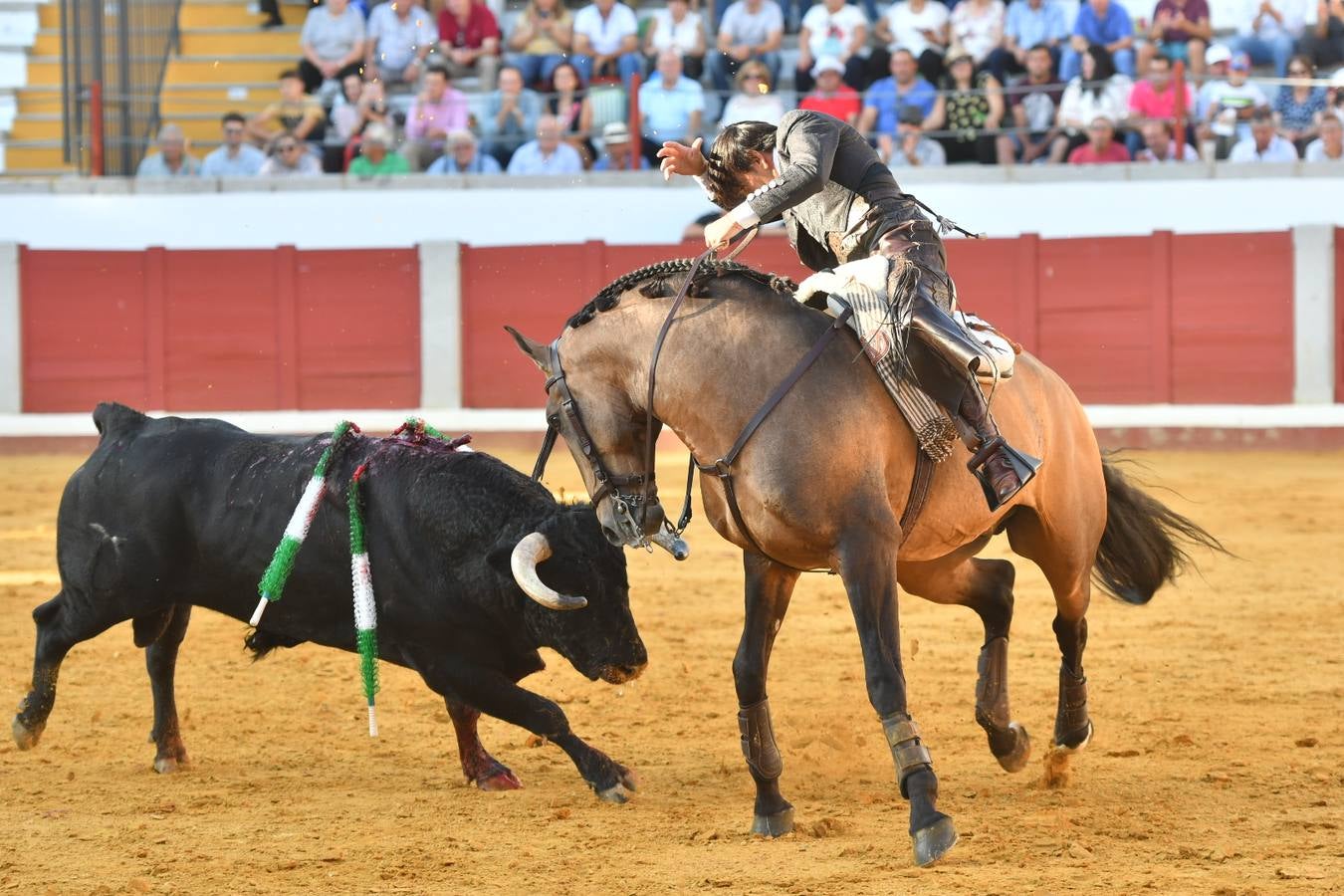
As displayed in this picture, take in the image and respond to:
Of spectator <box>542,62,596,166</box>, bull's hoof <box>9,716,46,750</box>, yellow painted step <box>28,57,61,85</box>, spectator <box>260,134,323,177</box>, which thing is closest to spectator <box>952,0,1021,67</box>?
spectator <box>542,62,596,166</box>

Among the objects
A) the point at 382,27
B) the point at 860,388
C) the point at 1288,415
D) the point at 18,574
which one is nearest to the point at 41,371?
the point at 382,27

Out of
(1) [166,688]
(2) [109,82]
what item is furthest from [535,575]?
(2) [109,82]

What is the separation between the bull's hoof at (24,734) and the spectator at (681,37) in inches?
369

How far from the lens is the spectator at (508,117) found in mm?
13219

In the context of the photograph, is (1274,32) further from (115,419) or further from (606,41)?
(115,419)

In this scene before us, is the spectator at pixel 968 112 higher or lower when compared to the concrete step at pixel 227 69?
lower

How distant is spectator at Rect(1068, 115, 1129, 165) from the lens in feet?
41.9

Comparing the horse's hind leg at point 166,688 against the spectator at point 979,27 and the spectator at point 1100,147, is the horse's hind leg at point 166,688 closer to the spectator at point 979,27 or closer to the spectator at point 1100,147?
the spectator at point 1100,147

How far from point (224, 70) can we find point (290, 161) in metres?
1.91

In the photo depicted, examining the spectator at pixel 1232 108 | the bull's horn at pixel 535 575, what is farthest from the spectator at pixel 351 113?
the bull's horn at pixel 535 575

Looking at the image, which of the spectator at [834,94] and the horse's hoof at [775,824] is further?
the spectator at [834,94]

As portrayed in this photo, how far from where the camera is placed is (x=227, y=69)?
48.8ft

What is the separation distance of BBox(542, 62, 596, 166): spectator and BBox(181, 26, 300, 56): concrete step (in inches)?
111

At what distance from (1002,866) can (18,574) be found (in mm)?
5707
